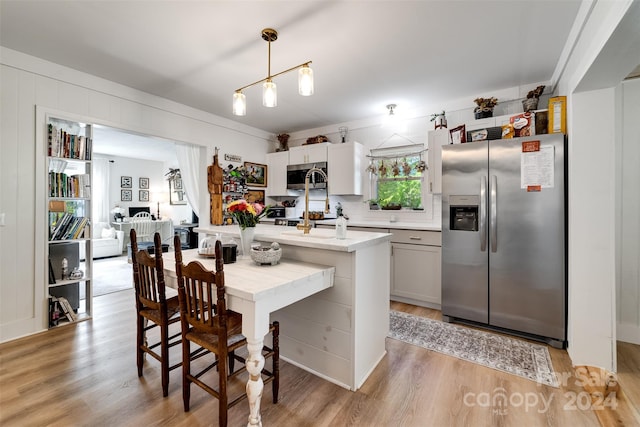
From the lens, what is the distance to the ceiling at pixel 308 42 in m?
2.01

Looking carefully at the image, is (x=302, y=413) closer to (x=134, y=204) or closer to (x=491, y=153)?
(x=491, y=153)

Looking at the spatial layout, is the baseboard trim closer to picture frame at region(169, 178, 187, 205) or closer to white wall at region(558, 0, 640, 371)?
white wall at region(558, 0, 640, 371)

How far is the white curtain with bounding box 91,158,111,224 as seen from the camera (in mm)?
7141

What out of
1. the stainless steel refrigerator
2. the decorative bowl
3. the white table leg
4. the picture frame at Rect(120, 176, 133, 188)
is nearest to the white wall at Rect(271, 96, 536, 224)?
the stainless steel refrigerator

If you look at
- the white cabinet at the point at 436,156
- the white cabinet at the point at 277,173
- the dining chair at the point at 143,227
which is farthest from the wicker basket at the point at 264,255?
the dining chair at the point at 143,227

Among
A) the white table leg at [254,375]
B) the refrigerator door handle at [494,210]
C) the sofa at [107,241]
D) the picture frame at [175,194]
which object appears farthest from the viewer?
the picture frame at [175,194]

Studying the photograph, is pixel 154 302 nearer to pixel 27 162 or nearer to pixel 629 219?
pixel 27 162

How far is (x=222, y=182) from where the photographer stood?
4359 mm

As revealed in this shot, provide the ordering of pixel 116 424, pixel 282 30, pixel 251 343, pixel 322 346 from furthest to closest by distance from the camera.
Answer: pixel 282 30 → pixel 322 346 → pixel 116 424 → pixel 251 343

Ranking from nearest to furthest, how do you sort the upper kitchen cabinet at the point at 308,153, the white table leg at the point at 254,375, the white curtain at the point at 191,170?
the white table leg at the point at 254,375 < the white curtain at the point at 191,170 < the upper kitchen cabinet at the point at 308,153

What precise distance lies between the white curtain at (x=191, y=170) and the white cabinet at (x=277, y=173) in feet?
4.24

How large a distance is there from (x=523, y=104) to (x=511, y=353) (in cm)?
256

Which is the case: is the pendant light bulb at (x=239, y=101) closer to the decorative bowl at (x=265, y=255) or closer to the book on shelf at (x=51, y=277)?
the decorative bowl at (x=265, y=255)

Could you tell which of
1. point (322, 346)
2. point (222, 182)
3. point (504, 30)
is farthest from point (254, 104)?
point (322, 346)
